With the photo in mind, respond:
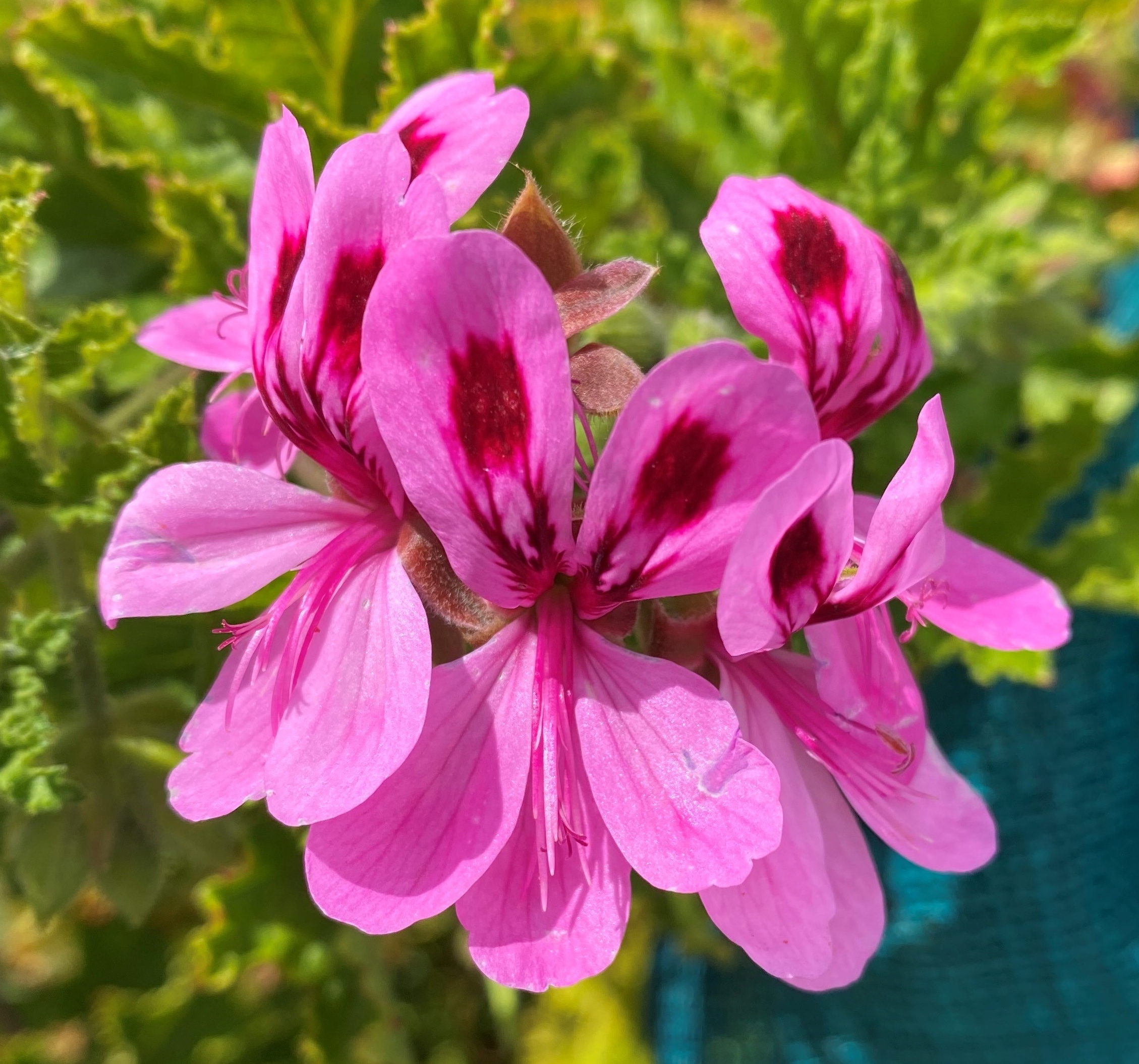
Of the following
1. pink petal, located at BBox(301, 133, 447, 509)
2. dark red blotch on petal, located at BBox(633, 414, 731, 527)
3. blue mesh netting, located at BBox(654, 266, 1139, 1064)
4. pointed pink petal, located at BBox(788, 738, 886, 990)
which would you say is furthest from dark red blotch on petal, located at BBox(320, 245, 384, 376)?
blue mesh netting, located at BBox(654, 266, 1139, 1064)

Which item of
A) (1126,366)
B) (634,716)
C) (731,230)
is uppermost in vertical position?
(731,230)

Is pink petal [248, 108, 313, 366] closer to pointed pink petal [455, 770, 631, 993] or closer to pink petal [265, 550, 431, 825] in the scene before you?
pink petal [265, 550, 431, 825]

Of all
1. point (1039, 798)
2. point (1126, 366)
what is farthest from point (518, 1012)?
point (1126, 366)

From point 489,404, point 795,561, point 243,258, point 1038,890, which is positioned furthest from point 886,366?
point 1038,890

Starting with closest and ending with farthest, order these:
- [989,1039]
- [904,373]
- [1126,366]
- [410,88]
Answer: [904,373], [410,88], [1126,366], [989,1039]

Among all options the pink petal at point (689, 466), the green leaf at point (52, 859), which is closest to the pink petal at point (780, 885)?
the pink petal at point (689, 466)

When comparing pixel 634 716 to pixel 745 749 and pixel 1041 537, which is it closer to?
pixel 745 749
